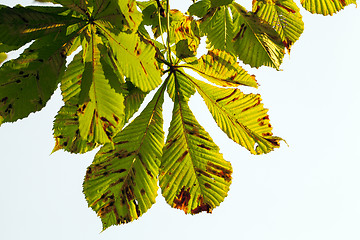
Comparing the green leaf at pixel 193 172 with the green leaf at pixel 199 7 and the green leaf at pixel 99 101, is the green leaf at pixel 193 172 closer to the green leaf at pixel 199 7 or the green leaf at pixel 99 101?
the green leaf at pixel 99 101

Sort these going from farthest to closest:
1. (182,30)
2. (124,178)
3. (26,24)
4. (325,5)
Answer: (182,30) → (325,5) → (124,178) → (26,24)

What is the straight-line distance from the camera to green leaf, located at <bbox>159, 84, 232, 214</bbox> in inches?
41.0

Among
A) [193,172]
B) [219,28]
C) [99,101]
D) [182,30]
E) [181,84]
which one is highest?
[182,30]

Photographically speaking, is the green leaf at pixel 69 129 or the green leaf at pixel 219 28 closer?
the green leaf at pixel 69 129

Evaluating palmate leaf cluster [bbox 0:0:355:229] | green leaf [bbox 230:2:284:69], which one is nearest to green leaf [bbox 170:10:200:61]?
palmate leaf cluster [bbox 0:0:355:229]

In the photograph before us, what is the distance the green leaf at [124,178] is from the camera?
993mm

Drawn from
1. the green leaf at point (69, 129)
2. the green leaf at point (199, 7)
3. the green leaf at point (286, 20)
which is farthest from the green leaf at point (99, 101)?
the green leaf at point (286, 20)

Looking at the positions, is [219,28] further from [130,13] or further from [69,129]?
[69,129]

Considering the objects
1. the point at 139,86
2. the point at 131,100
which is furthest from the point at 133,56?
the point at 131,100

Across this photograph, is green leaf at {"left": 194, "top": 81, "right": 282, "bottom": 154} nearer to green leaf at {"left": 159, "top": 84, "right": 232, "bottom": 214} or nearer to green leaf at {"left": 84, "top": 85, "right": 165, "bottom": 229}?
green leaf at {"left": 159, "top": 84, "right": 232, "bottom": 214}

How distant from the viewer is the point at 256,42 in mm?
1160

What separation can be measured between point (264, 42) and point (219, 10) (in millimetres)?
223

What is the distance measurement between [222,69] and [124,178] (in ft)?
1.34

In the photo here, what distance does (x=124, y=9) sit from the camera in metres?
0.86
